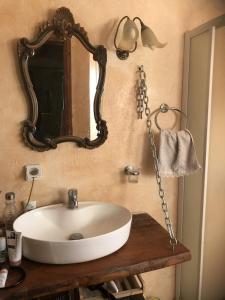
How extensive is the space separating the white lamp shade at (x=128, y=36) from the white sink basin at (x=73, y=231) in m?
0.88

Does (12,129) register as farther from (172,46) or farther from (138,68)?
(172,46)

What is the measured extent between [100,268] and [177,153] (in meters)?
0.83

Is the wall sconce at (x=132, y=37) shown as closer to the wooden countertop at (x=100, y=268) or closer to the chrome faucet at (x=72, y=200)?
the chrome faucet at (x=72, y=200)

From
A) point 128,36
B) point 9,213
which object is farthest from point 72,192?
point 128,36

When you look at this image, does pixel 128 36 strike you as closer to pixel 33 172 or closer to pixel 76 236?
pixel 33 172

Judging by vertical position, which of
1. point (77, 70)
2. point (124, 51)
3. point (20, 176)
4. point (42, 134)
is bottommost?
point (20, 176)

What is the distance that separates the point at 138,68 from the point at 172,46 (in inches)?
10.9

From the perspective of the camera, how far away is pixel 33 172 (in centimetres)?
143

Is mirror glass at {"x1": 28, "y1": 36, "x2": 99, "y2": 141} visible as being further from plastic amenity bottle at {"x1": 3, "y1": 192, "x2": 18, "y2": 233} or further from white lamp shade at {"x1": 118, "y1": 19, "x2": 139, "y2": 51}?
plastic amenity bottle at {"x1": 3, "y1": 192, "x2": 18, "y2": 233}

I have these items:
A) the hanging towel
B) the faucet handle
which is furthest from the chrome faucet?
the hanging towel

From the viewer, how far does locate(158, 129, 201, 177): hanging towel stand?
1595mm

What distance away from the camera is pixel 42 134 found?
142cm

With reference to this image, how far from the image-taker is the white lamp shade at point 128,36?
140cm

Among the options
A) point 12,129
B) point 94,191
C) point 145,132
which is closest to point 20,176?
point 12,129
